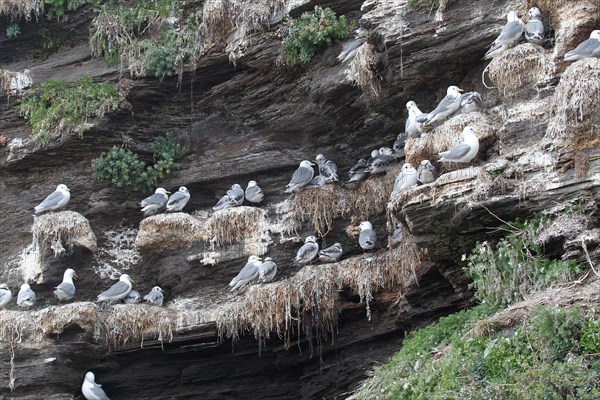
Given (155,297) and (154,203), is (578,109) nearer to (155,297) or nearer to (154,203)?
(155,297)

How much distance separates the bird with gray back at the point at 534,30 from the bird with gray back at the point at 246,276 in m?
5.07

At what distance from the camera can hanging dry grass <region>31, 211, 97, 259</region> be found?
1625 cm

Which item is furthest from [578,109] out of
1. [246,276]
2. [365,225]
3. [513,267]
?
[246,276]

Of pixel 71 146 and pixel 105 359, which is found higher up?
pixel 71 146

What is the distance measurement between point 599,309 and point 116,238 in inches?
355

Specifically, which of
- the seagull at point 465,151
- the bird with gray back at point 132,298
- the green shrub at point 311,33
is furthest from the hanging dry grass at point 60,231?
the seagull at point 465,151

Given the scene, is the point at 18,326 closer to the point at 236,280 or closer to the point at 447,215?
the point at 236,280

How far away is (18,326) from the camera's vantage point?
1538 cm

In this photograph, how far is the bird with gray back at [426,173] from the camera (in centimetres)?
1323

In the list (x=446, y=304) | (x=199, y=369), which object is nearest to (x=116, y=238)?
(x=199, y=369)

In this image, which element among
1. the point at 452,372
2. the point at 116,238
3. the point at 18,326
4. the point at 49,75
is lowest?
the point at 452,372

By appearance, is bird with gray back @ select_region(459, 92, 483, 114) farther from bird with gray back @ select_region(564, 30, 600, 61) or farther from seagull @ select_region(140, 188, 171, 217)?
seagull @ select_region(140, 188, 171, 217)

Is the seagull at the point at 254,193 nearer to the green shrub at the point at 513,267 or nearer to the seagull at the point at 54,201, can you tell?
the seagull at the point at 54,201

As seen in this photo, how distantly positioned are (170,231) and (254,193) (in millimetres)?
1471
